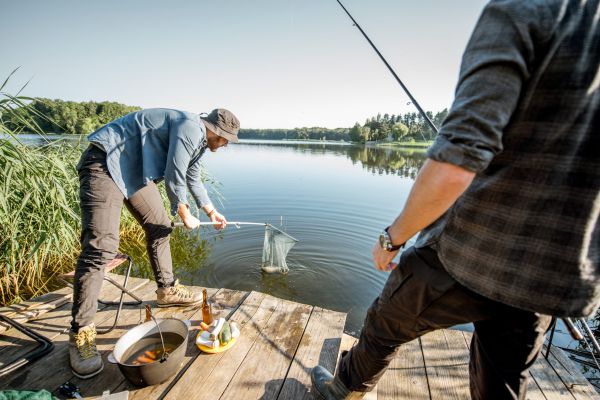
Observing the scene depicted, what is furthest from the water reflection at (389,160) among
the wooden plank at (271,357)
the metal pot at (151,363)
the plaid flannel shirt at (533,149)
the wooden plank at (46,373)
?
the wooden plank at (46,373)

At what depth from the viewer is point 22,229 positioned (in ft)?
10.6

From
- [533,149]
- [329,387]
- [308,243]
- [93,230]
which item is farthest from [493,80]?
[308,243]

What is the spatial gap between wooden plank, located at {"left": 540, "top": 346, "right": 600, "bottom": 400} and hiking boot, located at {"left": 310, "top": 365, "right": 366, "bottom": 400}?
1551 millimetres

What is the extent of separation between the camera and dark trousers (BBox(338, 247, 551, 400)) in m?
0.97

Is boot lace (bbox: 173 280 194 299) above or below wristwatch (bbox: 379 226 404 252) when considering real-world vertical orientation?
below

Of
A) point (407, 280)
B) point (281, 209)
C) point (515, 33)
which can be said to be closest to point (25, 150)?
point (407, 280)

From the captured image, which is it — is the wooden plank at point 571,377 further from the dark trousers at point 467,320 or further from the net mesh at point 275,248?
the net mesh at point 275,248

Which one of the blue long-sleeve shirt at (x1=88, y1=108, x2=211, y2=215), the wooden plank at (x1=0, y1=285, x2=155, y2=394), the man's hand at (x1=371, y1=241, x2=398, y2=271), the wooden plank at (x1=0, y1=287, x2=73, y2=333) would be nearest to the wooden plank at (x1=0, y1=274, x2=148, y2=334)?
the wooden plank at (x1=0, y1=287, x2=73, y2=333)

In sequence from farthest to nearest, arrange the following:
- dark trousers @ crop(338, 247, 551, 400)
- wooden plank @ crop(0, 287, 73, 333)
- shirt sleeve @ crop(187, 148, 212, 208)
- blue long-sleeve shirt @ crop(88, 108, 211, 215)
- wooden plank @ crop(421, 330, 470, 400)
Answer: shirt sleeve @ crop(187, 148, 212, 208), wooden plank @ crop(0, 287, 73, 333), blue long-sleeve shirt @ crop(88, 108, 211, 215), wooden plank @ crop(421, 330, 470, 400), dark trousers @ crop(338, 247, 551, 400)

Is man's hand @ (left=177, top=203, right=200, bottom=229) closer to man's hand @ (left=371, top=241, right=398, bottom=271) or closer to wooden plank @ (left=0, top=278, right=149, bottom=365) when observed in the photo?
wooden plank @ (left=0, top=278, right=149, bottom=365)

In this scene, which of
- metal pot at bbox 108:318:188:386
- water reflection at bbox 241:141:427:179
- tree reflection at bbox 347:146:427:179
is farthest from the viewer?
water reflection at bbox 241:141:427:179

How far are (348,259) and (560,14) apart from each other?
5218mm

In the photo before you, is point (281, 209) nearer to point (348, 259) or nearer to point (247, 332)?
point (348, 259)

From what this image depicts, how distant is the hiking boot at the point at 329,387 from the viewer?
149 cm
